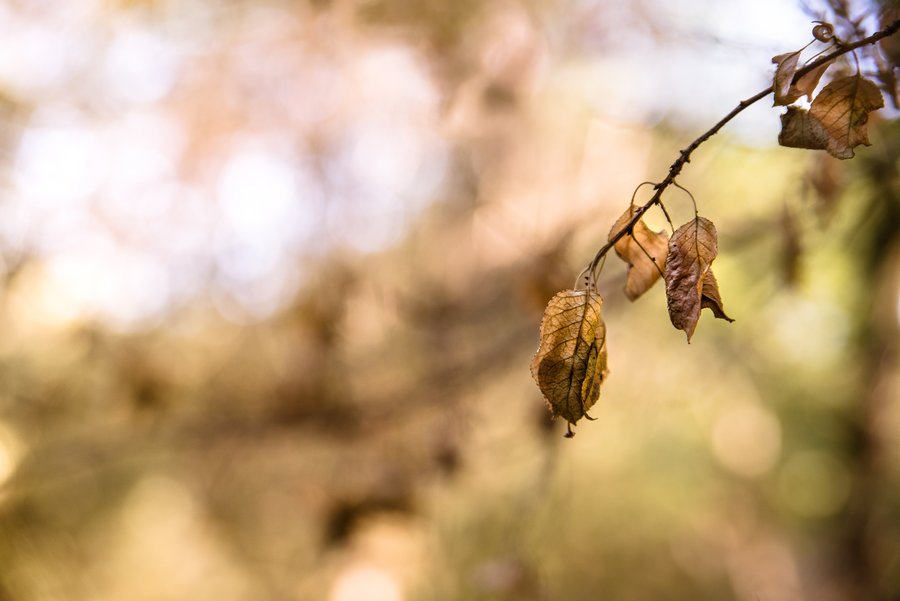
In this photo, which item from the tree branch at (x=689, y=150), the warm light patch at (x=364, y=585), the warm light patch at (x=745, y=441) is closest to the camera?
the tree branch at (x=689, y=150)

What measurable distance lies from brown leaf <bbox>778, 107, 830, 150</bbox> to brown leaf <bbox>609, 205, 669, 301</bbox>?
0.17 metres

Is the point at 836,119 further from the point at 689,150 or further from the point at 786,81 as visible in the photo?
the point at 689,150

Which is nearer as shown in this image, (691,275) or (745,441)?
(691,275)

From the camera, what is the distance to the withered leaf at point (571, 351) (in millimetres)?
693

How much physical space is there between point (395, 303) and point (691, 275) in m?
2.39

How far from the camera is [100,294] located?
3.05 m

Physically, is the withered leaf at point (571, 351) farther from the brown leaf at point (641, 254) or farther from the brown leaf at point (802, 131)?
the brown leaf at point (802, 131)

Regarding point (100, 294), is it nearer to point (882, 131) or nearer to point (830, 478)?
point (882, 131)

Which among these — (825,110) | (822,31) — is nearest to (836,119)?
(825,110)

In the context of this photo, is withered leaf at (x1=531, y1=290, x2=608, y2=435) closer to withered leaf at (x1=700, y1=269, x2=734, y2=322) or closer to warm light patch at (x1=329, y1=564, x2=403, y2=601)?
withered leaf at (x1=700, y1=269, x2=734, y2=322)

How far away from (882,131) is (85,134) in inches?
115

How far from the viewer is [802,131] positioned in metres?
0.75

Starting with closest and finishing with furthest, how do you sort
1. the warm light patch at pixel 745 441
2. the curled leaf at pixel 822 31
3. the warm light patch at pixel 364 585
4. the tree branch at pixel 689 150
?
the tree branch at pixel 689 150
the curled leaf at pixel 822 31
the warm light patch at pixel 364 585
the warm light patch at pixel 745 441

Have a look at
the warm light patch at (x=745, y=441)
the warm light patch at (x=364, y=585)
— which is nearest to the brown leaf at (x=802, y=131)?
the warm light patch at (x=364, y=585)
